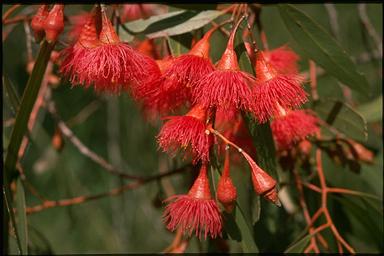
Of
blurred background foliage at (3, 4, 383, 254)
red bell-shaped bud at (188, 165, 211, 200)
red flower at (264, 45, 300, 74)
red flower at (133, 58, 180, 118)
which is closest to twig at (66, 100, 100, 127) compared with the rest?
blurred background foliage at (3, 4, 383, 254)

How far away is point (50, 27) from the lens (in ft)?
3.65

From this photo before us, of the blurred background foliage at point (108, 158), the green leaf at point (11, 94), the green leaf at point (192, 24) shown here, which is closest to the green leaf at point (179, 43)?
the green leaf at point (192, 24)

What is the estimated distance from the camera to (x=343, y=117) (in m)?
1.50

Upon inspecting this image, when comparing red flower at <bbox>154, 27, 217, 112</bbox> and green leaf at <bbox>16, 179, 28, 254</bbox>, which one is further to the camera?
green leaf at <bbox>16, 179, 28, 254</bbox>

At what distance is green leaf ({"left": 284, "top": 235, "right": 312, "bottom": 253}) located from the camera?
1.32 metres

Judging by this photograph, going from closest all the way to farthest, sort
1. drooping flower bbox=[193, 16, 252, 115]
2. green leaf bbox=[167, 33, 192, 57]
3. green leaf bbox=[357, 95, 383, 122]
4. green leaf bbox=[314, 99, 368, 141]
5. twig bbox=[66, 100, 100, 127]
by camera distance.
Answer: drooping flower bbox=[193, 16, 252, 115]
green leaf bbox=[167, 33, 192, 57]
green leaf bbox=[314, 99, 368, 141]
green leaf bbox=[357, 95, 383, 122]
twig bbox=[66, 100, 100, 127]

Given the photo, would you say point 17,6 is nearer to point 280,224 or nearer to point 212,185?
point 212,185

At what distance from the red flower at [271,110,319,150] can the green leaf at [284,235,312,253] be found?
7.5 inches

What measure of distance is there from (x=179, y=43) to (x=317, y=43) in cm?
27

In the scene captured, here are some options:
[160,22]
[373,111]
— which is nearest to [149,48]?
[160,22]

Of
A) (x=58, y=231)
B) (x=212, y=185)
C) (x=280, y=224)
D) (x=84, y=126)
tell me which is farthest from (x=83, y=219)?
(x=212, y=185)

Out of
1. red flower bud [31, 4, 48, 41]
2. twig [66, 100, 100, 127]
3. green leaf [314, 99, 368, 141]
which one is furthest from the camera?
twig [66, 100, 100, 127]

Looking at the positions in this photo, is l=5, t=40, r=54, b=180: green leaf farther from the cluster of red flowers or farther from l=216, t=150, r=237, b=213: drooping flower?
l=216, t=150, r=237, b=213: drooping flower

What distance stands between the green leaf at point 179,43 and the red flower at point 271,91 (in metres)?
0.19
